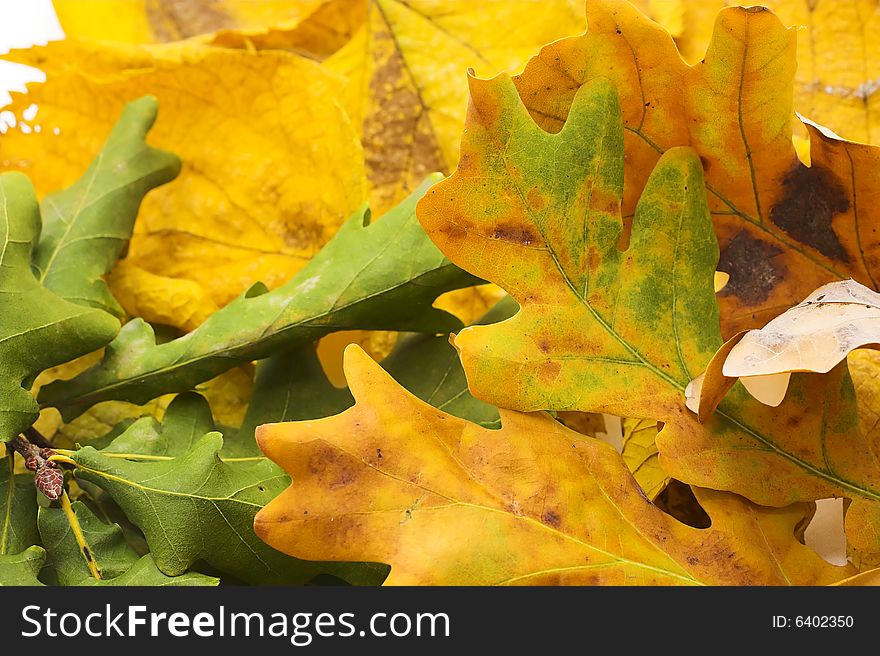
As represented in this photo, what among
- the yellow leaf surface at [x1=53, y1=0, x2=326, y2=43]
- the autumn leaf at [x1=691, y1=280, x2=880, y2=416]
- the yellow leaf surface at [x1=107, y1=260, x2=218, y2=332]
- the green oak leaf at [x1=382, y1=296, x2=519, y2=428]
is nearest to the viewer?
the autumn leaf at [x1=691, y1=280, x2=880, y2=416]

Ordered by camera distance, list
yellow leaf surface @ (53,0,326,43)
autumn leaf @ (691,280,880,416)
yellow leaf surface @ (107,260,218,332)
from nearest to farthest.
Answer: autumn leaf @ (691,280,880,416), yellow leaf surface @ (107,260,218,332), yellow leaf surface @ (53,0,326,43)

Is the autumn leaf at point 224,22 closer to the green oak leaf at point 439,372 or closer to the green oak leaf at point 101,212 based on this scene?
the green oak leaf at point 101,212

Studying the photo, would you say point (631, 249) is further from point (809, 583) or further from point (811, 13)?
point (811, 13)

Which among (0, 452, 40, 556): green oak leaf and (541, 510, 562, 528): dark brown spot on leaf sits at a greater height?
(0, 452, 40, 556): green oak leaf

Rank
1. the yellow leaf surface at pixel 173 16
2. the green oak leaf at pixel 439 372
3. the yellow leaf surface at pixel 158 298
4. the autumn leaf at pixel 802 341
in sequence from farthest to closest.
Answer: the yellow leaf surface at pixel 173 16
the yellow leaf surface at pixel 158 298
the green oak leaf at pixel 439 372
the autumn leaf at pixel 802 341

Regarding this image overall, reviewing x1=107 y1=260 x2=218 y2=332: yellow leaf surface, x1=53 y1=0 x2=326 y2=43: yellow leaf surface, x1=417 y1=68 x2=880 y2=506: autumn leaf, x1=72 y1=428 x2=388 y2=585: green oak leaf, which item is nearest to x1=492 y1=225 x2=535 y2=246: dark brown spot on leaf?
x1=417 y1=68 x2=880 y2=506: autumn leaf

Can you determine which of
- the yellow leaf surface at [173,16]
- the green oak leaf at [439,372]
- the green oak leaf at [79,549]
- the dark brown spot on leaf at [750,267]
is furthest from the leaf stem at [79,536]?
the yellow leaf surface at [173,16]

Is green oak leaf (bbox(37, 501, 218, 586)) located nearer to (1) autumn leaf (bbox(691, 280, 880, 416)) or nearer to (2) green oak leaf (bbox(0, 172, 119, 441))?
(2) green oak leaf (bbox(0, 172, 119, 441))

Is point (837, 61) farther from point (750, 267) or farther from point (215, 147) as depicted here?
point (215, 147)
